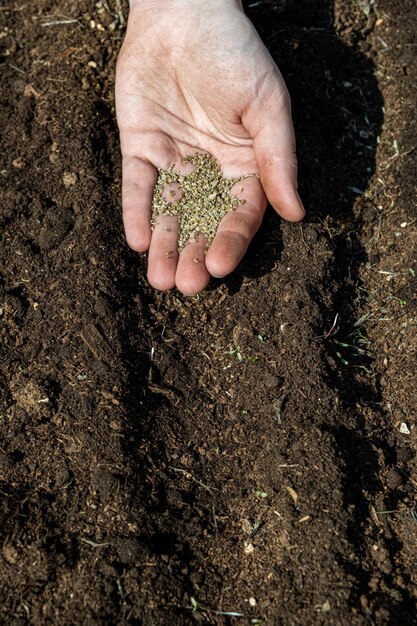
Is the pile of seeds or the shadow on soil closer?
the shadow on soil

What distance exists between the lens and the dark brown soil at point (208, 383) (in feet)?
8.09

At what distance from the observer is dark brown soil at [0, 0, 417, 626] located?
247cm

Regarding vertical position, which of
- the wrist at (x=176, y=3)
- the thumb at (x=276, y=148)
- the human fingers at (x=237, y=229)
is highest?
the wrist at (x=176, y=3)

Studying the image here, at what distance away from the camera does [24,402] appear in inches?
110

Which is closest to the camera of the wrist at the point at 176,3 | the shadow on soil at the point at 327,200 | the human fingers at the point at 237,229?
the shadow on soil at the point at 327,200

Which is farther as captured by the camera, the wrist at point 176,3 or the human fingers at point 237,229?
the wrist at point 176,3

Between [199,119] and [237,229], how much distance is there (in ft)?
2.39

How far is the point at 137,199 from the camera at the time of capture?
10.4 feet

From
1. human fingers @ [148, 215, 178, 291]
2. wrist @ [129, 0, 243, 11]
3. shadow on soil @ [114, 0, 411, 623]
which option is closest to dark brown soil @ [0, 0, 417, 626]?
shadow on soil @ [114, 0, 411, 623]

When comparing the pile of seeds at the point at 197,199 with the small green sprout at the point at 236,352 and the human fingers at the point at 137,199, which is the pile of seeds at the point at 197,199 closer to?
the human fingers at the point at 137,199

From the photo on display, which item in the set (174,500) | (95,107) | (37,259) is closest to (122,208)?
(37,259)

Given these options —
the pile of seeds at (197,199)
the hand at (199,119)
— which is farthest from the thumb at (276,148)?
the pile of seeds at (197,199)

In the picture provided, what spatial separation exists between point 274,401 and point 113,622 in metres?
1.04

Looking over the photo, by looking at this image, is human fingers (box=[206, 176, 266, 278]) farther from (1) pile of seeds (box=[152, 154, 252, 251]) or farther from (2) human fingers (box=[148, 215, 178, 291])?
(2) human fingers (box=[148, 215, 178, 291])
